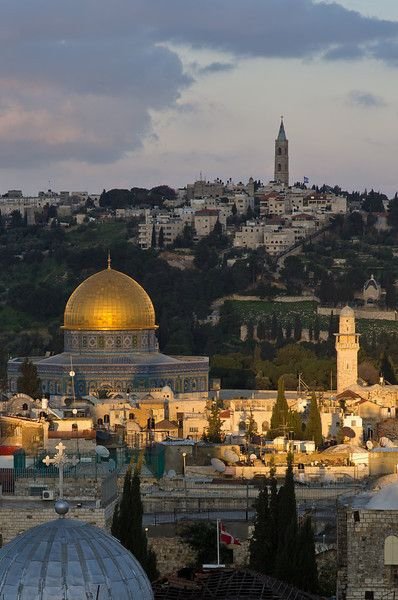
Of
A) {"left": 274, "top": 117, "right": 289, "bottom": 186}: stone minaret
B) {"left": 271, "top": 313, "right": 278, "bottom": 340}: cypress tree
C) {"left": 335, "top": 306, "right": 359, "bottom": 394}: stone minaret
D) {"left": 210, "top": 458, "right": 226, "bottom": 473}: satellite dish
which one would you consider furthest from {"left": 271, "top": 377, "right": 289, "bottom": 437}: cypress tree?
{"left": 274, "top": 117, "right": 289, "bottom": 186}: stone minaret

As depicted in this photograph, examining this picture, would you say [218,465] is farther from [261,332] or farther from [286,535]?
[261,332]

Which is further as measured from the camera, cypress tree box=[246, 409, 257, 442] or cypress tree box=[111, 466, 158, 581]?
cypress tree box=[246, 409, 257, 442]

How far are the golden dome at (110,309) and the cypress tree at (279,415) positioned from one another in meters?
11.1

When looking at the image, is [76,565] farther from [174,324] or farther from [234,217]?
[234,217]

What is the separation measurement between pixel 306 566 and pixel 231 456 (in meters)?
23.6

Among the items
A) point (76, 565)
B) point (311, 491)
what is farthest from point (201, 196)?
point (76, 565)

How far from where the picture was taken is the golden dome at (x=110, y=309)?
7706cm

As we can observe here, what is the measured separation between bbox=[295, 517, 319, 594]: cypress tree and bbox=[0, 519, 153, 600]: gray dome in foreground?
26.9 ft

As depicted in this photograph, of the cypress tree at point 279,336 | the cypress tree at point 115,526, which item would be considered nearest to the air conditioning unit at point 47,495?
the cypress tree at point 115,526

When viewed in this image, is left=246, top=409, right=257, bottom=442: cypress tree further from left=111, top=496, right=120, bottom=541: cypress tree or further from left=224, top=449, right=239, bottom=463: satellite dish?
left=111, top=496, right=120, bottom=541: cypress tree

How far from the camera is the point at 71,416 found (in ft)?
200

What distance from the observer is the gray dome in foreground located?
23.5 m

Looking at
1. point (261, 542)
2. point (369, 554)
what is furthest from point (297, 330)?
point (369, 554)

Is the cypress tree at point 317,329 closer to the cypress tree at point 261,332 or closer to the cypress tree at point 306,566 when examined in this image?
the cypress tree at point 261,332
